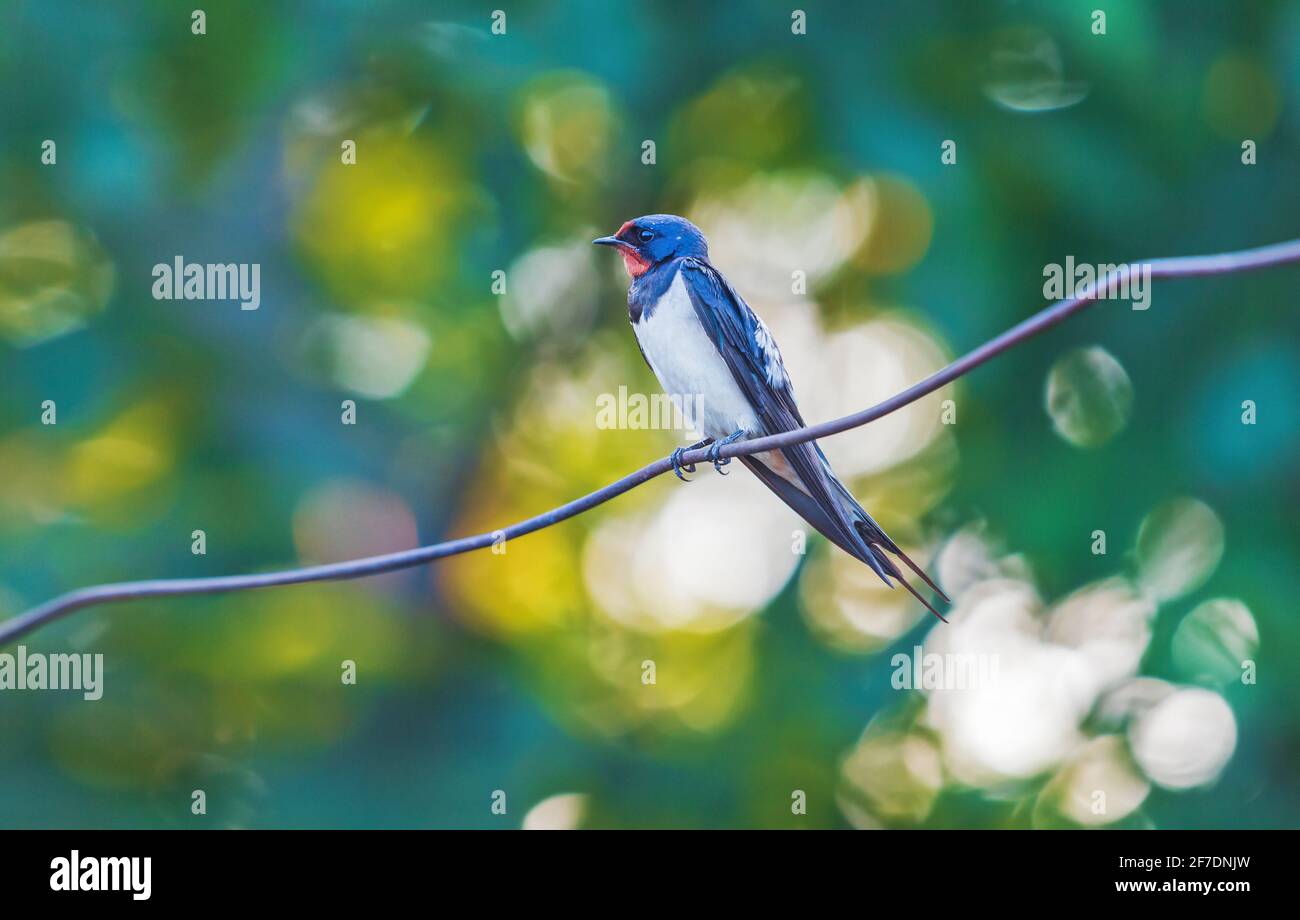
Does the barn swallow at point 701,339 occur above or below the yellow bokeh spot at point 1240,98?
below

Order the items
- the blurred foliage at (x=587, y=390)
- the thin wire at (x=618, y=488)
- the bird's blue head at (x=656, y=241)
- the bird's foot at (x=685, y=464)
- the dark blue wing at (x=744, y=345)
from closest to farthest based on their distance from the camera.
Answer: the thin wire at (x=618, y=488)
the bird's foot at (x=685, y=464)
the dark blue wing at (x=744, y=345)
the bird's blue head at (x=656, y=241)
the blurred foliage at (x=587, y=390)

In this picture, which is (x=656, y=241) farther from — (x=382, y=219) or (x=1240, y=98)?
(x=382, y=219)

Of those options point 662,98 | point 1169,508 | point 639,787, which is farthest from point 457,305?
point 1169,508

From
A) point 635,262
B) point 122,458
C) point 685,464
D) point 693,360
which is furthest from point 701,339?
point 122,458

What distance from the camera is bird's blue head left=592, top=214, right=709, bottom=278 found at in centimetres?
356

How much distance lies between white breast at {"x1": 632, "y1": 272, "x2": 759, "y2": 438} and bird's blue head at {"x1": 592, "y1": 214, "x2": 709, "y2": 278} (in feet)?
0.39

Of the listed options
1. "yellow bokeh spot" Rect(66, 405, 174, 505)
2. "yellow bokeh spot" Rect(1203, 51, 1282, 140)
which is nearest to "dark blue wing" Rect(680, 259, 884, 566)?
"yellow bokeh spot" Rect(1203, 51, 1282, 140)

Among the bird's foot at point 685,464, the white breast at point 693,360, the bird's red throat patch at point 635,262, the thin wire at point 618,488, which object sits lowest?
the thin wire at point 618,488

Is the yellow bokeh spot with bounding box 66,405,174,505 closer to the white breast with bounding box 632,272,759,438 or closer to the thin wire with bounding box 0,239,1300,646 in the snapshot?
the white breast with bounding box 632,272,759,438

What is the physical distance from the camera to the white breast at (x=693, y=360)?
3461mm

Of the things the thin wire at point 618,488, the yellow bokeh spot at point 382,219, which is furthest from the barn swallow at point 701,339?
the yellow bokeh spot at point 382,219

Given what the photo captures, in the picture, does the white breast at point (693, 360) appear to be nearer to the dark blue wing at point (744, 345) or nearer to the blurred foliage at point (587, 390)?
the dark blue wing at point (744, 345)

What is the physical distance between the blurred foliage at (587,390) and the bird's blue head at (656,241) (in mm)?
1674

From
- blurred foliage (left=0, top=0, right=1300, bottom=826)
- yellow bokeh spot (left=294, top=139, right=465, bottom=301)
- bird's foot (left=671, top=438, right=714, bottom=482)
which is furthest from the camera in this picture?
yellow bokeh spot (left=294, top=139, right=465, bottom=301)
